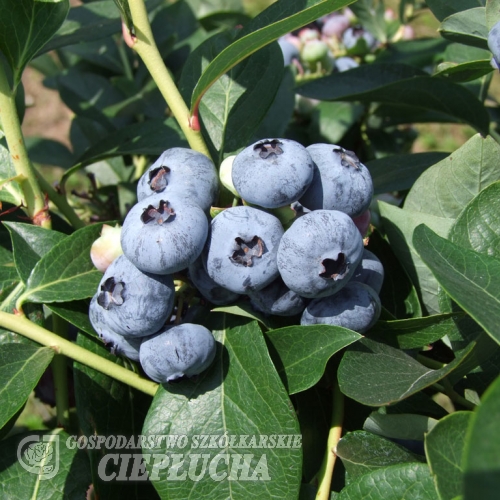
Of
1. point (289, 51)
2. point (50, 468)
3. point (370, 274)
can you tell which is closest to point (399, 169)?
point (370, 274)

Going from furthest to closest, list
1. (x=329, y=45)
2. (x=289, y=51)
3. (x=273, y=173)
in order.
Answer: (x=329, y=45), (x=289, y=51), (x=273, y=173)

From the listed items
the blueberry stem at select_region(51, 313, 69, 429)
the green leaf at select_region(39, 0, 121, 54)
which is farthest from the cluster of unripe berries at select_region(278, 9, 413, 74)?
the blueberry stem at select_region(51, 313, 69, 429)

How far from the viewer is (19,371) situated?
100 cm

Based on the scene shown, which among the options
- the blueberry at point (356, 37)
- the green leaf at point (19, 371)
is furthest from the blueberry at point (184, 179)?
the blueberry at point (356, 37)

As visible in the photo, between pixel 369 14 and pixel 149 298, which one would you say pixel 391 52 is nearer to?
pixel 369 14

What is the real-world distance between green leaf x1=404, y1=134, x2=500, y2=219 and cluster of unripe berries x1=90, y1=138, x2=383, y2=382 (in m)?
0.28

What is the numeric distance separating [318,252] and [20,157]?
0.66 metres

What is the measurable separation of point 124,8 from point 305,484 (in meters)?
0.85

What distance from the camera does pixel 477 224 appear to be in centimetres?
94

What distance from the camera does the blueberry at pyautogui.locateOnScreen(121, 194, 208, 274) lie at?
0.79 meters

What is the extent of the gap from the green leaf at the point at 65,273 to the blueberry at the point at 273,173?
35 cm

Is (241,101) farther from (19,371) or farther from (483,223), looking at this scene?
(19,371)
